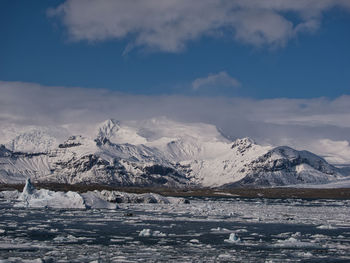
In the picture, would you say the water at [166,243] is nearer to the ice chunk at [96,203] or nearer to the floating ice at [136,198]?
the ice chunk at [96,203]

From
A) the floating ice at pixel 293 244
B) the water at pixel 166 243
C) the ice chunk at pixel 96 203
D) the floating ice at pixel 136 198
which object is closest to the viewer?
the water at pixel 166 243

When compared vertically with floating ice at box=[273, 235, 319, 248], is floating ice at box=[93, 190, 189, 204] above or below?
above

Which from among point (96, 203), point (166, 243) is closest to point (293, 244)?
point (166, 243)

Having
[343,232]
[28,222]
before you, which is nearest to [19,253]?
[28,222]

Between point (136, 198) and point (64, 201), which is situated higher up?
point (136, 198)

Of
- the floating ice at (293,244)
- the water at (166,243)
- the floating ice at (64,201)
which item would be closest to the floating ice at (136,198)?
the floating ice at (64,201)

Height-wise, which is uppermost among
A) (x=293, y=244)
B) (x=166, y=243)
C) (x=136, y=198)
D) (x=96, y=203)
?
(x=136, y=198)

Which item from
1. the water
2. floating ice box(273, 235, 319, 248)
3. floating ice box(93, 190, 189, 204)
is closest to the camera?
the water

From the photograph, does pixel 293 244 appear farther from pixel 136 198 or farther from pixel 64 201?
pixel 136 198

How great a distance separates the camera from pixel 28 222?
49.0 meters

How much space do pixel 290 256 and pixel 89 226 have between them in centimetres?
2126

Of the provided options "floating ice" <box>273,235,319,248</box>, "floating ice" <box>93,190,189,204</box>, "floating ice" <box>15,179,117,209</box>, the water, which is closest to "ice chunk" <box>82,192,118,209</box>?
"floating ice" <box>15,179,117,209</box>

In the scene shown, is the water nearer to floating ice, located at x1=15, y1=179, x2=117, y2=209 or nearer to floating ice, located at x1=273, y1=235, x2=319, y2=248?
floating ice, located at x1=273, y1=235, x2=319, y2=248

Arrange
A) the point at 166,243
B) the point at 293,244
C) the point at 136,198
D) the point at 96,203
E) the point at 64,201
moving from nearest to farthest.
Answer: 1. the point at 166,243
2. the point at 293,244
3. the point at 64,201
4. the point at 96,203
5. the point at 136,198
